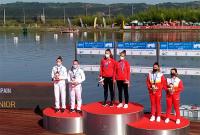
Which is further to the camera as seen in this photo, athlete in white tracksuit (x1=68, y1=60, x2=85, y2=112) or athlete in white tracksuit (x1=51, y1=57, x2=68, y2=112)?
athlete in white tracksuit (x1=51, y1=57, x2=68, y2=112)

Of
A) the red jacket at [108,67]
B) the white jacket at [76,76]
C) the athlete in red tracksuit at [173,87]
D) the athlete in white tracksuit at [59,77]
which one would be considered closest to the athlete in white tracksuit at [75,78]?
the white jacket at [76,76]

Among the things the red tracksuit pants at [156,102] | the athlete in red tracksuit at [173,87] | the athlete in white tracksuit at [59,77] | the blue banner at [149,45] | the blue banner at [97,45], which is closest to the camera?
the athlete in red tracksuit at [173,87]

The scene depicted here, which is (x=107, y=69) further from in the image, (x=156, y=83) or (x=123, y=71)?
(x=156, y=83)

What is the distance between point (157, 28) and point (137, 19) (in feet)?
70.7

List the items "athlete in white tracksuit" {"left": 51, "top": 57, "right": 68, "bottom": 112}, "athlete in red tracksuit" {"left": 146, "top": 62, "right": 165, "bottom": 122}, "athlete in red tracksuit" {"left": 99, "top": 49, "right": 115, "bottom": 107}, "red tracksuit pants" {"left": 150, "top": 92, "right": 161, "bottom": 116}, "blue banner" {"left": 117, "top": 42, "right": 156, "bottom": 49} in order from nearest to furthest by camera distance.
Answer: "athlete in red tracksuit" {"left": 146, "top": 62, "right": 165, "bottom": 122}
"red tracksuit pants" {"left": 150, "top": 92, "right": 161, "bottom": 116}
"athlete in red tracksuit" {"left": 99, "top": 49, "right": 115, "bottom": 107}
"athlete in white tracksuit" {"left": 51, "top": 57, "right": 68, "bottom": 112}
"blue banner" {"left": 117, "top": 42, "right": 156, "bottom": 49}

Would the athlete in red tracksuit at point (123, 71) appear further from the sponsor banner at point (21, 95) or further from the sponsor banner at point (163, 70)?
the sponsor banner at point (21, 95)

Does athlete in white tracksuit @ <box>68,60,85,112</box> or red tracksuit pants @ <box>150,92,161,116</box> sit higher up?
athlete in white tracksuit @ <box>68,60,85,112</box>

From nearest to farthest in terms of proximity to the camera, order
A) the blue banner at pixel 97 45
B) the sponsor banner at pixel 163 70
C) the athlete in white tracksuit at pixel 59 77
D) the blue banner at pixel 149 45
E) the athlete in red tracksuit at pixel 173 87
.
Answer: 1. the athlete in red tracksuit at pixel 173 87
2. the athlete in white tracksuit at pixel 59 77
3. the blue banner at pixel 149 45
4. the sponsor banner at pixel 163 70
5. the blue banner at pixel 97 45

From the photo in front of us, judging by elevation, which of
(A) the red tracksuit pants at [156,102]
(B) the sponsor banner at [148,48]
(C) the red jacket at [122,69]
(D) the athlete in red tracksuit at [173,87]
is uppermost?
(B) the sponsor banner at [148,48]

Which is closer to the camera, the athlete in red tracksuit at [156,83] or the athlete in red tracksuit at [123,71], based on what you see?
the athlete in red tracksuit at [156,83]

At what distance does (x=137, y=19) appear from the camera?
543 feet

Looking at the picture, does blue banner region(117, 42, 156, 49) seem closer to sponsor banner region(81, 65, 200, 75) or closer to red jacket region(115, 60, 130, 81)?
sponsor banner region(81, 65, 200, 75)

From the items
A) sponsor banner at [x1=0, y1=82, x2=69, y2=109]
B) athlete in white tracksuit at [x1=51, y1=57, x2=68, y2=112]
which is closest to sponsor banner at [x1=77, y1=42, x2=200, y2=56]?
sponsor banner at [x1=0, y1=82, x2=69, y2=109]

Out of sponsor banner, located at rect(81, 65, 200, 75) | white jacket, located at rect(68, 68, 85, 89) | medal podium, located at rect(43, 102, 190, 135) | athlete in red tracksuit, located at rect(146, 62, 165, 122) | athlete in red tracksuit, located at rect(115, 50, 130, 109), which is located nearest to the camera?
medal podium, located at rect(43, 102, 190, 135)
